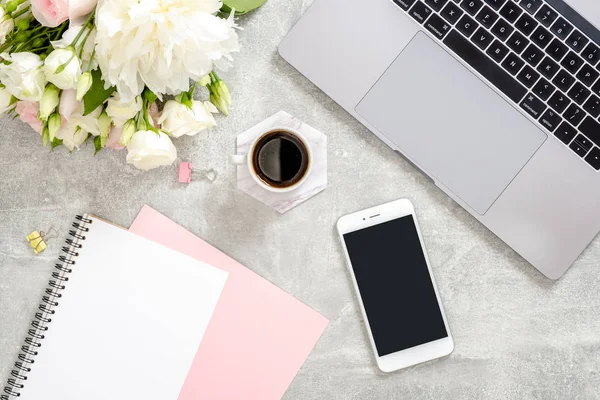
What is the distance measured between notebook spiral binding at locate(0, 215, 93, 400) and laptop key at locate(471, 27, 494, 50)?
60 centimetres

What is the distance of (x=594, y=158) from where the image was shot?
0.80 metres

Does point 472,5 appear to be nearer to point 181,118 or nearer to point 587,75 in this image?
point 587,75

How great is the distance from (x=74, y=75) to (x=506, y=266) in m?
0.64

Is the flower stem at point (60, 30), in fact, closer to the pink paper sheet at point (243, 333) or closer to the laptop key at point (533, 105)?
the pink paper sheet at point (243, 333)

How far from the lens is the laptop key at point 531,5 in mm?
785

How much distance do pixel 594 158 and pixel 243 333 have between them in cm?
55

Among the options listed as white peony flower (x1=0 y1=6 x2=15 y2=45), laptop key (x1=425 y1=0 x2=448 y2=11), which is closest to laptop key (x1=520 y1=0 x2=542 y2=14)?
laptop key (x1=425 y1=0 x2=448 y2=11)

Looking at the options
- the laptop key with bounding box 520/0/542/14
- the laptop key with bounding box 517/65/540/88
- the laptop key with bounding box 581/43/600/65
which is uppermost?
the laptop key with bounding box 520/0/542/14

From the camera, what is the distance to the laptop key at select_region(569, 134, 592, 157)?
2.62 feet

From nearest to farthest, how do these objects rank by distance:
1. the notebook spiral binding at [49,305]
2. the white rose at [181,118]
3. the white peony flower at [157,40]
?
1. the white peony flower at [157,40]
2. the white rose at [181,118]
3. the notebook spiral binding at [49,305]

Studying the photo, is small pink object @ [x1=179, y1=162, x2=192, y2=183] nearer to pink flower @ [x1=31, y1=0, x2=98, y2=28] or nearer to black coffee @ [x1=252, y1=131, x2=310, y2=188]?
black coffee @ [x1=252, y1=131, x2=310, y2=188]

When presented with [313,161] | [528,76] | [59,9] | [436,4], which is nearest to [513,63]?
[528,76]

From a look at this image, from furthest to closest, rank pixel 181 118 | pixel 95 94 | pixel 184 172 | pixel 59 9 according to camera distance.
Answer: pixel 184 172, pixel 181 118, pixel 95 94, pixel 59 9

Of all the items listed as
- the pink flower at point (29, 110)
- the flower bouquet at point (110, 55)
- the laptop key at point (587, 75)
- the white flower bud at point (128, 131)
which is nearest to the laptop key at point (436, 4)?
the laptop key at point (587, 75)
